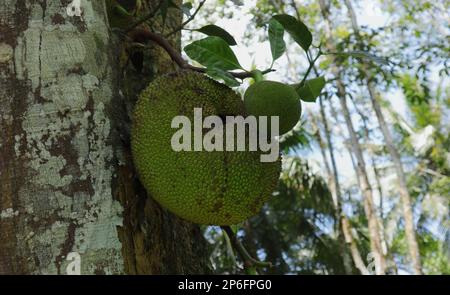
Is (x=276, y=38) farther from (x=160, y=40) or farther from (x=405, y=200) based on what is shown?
(x=405, y=200)

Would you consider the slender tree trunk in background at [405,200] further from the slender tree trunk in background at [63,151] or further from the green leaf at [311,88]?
the slender tree trunk in background at [63,151]

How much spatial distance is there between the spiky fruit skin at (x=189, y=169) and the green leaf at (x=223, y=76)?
0.04 metres

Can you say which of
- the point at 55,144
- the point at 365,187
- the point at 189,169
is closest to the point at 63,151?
the point at 55,144

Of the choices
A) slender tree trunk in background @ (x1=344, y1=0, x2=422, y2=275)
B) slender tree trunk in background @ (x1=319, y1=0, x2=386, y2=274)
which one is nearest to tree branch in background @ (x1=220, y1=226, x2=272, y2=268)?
slender tree trunk in background @ (x1=319, y1=0, x2=386, y2=274)

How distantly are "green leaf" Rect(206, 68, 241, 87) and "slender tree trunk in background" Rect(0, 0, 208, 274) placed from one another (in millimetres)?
181

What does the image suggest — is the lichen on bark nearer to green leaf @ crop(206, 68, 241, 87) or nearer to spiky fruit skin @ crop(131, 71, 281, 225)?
spiky fruit skin @ crop(131, 71, 281, 225)

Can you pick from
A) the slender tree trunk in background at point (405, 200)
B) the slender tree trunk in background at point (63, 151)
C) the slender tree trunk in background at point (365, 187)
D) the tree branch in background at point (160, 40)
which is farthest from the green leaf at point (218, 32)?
the slender tree trunk in background at point (405, 200)

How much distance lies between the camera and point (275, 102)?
0.99 meters

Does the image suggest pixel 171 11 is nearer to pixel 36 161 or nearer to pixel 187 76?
pixel 187 76

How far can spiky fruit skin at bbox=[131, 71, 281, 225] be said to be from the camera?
91 cm

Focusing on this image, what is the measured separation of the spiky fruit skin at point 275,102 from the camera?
997 mm

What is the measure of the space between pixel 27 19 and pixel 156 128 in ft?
0.83

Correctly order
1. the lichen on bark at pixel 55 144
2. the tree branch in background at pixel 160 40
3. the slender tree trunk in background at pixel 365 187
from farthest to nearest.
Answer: the slender tree trunk in background at pixel 365 187 → the tree branch in background at pixel 160 40 → the lichen on bark at pixel 55 144

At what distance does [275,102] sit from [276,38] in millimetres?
177
